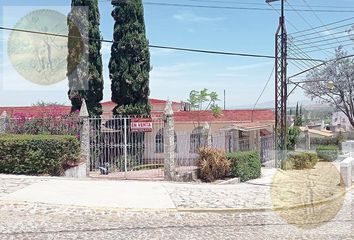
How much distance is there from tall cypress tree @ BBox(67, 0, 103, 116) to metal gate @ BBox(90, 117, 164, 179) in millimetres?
7076

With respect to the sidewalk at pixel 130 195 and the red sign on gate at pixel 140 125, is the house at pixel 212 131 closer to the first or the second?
the red sign on gate at pixel 140 125

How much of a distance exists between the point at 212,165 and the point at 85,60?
1079 centimetres

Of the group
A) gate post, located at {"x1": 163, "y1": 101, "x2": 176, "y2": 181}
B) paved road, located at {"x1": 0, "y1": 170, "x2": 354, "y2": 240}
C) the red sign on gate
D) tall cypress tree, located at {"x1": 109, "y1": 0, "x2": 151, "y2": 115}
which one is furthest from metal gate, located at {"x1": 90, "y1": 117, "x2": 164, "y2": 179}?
tall cypress tree, located at {"x1": 109, "y1": 0, "x2": 151, "y2": 115}

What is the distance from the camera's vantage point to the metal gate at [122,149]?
15719 mm

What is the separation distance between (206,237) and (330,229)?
273 centimetres

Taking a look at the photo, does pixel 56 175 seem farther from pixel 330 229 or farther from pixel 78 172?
pixel 330 229

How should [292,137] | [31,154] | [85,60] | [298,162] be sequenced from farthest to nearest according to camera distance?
1. [292,137]
2. [298,162]
3. [85,60]
4. [31,154]

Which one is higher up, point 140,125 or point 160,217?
point 140,125

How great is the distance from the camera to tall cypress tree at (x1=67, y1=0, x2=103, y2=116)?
22797 millimetres

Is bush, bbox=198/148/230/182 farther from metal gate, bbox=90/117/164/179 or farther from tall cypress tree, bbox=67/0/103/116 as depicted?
tall cypress tree, bbox=67/0/103/116

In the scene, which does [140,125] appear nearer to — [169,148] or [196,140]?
[169,148]

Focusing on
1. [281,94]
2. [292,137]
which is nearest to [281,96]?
[281,94]

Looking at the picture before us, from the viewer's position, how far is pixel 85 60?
2333 centimetres

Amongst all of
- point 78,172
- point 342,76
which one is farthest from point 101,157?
point 342,76
